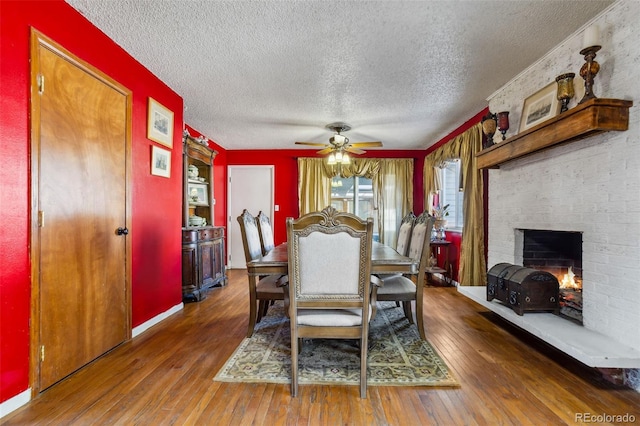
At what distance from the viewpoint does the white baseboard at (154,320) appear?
8.73 feet

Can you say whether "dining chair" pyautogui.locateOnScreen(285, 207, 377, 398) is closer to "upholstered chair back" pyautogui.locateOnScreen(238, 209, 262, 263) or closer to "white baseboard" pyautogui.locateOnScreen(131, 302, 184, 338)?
"upholstered chair back" pyautogui.locateOnScreen(238, 209, 262, 263)

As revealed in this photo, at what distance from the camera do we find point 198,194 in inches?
180

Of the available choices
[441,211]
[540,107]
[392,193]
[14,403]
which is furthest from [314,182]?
[14,403]

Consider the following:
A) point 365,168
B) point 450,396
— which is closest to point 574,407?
point 450,396

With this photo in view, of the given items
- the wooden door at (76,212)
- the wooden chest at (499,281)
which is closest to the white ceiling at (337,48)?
the wooden door at (76,212)

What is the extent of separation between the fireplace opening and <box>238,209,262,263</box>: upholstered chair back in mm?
2540

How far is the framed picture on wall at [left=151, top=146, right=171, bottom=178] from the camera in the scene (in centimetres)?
293

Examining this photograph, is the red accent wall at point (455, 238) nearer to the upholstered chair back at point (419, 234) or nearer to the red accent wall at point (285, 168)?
the red accent wall at point (285, 168)

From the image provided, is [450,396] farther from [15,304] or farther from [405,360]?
[15,304]

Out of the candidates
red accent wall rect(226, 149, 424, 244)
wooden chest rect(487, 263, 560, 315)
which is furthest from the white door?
wooden chest rect(487, 263, 560, 315)

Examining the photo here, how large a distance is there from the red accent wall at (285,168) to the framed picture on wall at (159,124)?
2.94m

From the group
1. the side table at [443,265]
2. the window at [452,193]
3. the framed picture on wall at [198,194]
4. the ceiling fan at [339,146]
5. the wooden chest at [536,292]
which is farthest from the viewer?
the window at [452,193]

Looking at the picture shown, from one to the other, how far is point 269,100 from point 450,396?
3220mm

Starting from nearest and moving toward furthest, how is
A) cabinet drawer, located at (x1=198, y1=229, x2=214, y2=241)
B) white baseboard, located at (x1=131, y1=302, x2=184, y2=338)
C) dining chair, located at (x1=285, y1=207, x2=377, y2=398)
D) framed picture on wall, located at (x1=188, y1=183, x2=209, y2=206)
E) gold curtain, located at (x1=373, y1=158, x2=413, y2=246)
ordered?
dining chair, located at (x1=285, y1=207, x2=377, y2=398)
white baseboard, located at (x1=131, y1=302, x2=184, y2=338)
cabinet drawer, located at (x1=198, y1=229, x2=214, y2=241)
framed picture on wall, located at (x1=188, y1=183, x2=209, y2=206)
gold curtain, located at (x1=373, y1=158, x2=413, y2=246)
